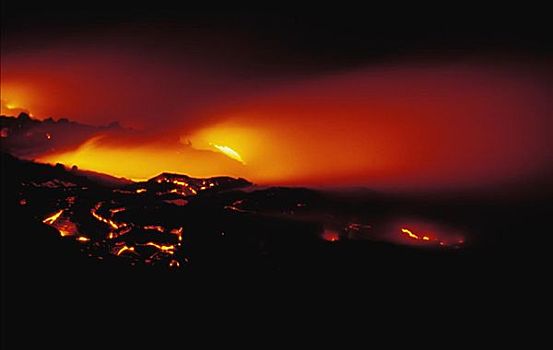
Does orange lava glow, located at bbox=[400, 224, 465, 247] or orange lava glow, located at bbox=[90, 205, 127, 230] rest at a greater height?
orange lava glow, located at bbox=[400, 224, 465, 247]

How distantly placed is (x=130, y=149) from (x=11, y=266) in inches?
230

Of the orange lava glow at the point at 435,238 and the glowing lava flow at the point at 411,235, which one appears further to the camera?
the glowing lava flow at the point at 411,235

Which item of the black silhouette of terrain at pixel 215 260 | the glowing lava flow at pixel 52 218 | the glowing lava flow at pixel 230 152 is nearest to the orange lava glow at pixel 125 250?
the black silhouette of terrain at pixel 215 260

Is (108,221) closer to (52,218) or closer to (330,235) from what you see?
(52,218)

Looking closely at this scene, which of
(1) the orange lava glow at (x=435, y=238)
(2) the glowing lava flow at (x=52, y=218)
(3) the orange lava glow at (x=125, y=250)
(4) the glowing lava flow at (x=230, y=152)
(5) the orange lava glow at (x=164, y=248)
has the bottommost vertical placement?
(3) the orange lava glow at (x=125, y=250)

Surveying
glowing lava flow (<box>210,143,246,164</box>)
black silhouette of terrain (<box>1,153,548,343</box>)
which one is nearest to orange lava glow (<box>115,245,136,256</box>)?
black silhouette of terrain (<box>1,153,548,343</box>)

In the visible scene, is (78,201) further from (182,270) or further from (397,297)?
(397,297)

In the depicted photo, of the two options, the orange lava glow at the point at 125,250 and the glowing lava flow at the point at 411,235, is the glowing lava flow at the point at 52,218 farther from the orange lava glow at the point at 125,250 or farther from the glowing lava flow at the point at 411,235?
the glowing lava flow at the point at 411,235

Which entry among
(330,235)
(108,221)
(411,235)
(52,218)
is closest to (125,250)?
(108,221)

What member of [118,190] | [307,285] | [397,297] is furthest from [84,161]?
[397,297]

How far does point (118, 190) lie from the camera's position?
13.7 metres

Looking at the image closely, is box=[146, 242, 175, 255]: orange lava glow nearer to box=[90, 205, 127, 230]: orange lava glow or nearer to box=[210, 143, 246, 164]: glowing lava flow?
box=[90, 205, 127, 230]: orange lava glow

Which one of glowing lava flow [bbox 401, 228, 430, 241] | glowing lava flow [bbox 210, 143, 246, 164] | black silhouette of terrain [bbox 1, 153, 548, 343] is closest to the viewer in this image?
black silhouette of terrain [bbox 1, 153, 548, 343]

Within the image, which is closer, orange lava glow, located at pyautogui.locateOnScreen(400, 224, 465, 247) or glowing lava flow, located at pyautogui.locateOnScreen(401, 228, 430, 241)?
orange lava glow, located at pyautogui.locateOnScreen(400, 224, 465, 247)
